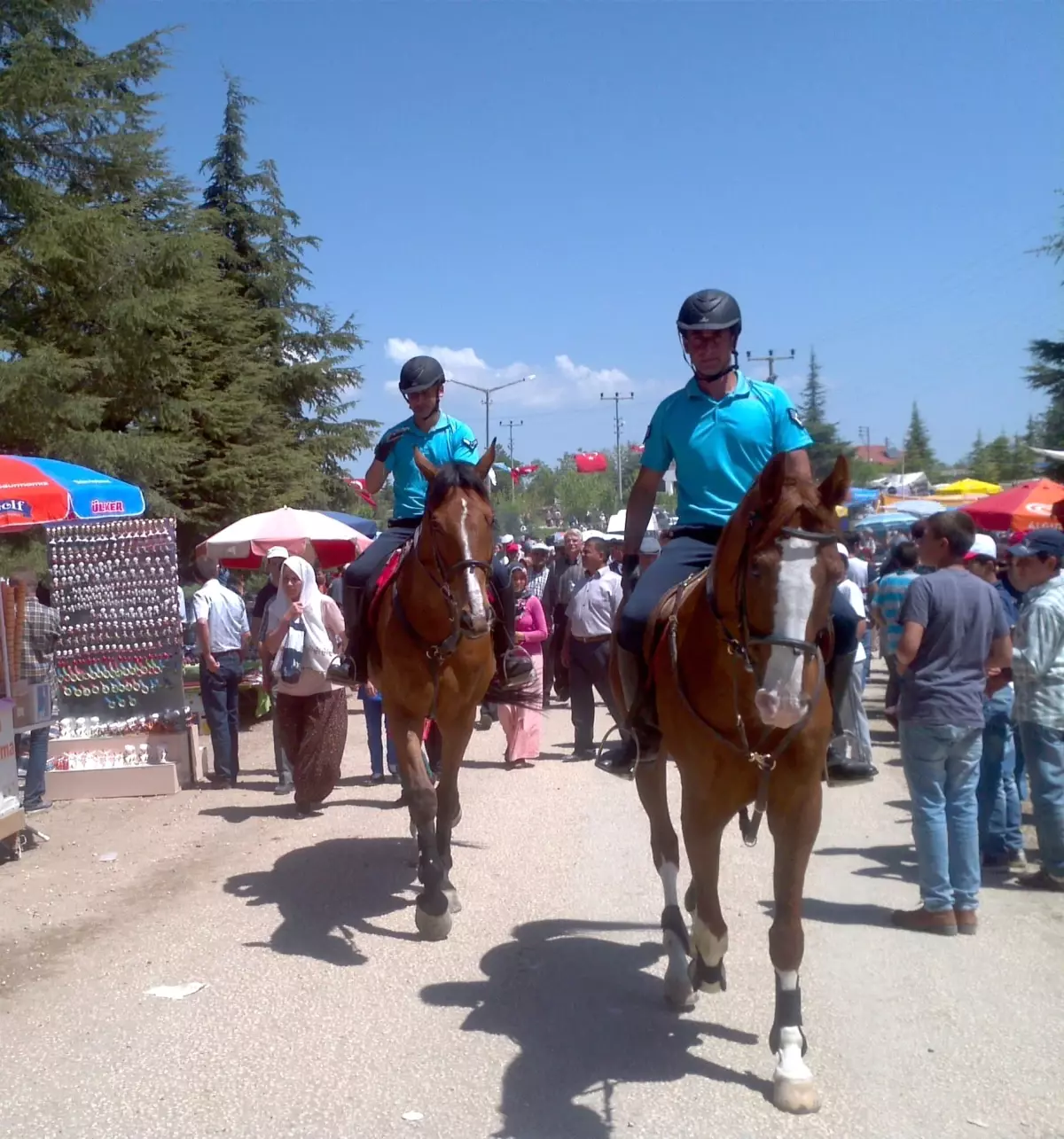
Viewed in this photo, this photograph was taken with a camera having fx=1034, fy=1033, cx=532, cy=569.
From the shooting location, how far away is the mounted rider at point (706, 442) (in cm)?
481

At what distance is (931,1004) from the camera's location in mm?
4910

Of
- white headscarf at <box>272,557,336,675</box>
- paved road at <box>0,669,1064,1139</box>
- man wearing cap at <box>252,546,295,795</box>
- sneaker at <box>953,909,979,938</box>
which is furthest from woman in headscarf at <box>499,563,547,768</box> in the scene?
sneaker at <box>953,909,979,938</box>

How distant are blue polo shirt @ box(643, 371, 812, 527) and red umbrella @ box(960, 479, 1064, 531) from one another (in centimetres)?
1024

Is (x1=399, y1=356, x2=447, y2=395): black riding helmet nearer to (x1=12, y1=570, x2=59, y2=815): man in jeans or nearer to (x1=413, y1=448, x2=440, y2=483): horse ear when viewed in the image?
(x1=413, y1=448, x2=440, y2=483): horse ear

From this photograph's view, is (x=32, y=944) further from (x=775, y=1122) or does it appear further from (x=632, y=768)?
A: (x=775, y=1122)

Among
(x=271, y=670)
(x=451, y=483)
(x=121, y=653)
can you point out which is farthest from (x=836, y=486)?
(x=121, y=653)

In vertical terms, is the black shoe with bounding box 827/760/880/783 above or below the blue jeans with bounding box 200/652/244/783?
above

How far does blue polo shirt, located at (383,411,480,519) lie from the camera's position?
277 inches

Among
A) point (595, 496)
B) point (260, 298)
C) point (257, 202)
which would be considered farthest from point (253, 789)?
point (595, 496)

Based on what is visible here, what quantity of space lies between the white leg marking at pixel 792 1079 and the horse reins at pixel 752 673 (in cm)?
80

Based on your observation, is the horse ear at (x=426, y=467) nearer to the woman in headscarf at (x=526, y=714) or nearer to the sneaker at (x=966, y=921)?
the sneaker at (x=966, y=921)

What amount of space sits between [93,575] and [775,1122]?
352 inches

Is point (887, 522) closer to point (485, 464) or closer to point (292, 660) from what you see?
point (292, 660)

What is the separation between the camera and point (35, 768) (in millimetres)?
9586
